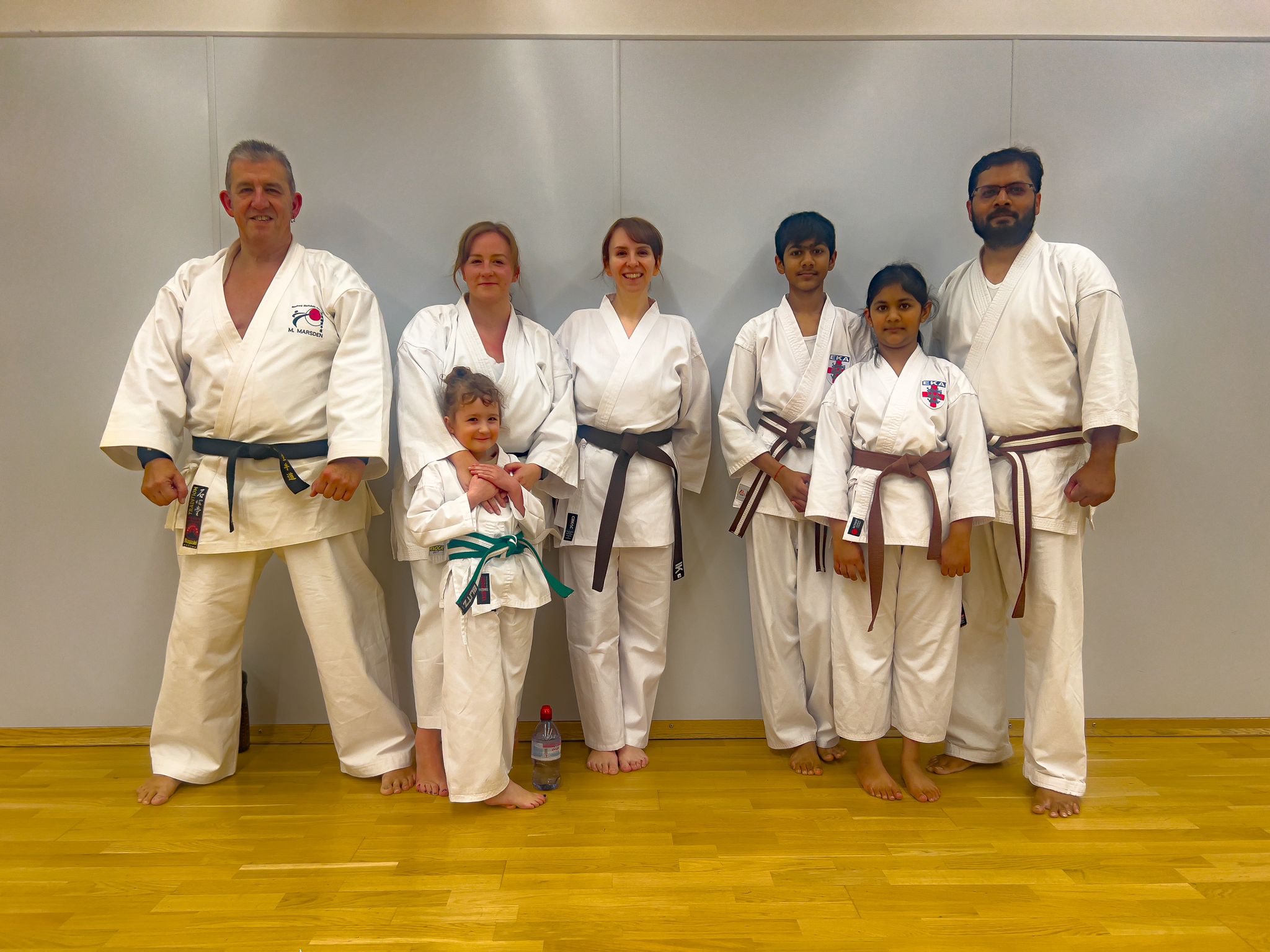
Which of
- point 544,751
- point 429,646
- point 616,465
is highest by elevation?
point 616,465

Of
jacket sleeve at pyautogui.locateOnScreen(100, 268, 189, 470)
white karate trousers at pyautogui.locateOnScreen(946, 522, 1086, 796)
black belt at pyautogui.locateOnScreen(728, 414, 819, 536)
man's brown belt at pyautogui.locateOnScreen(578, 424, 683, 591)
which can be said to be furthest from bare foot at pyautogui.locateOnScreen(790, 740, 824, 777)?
jacket sleeve at pyautogui.locateOnScreen(100, 268, 189, 470)

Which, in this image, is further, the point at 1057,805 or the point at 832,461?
the point at 832,461

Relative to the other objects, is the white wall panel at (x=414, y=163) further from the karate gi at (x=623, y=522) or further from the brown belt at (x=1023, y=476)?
the brown belt at (x=1023, y=476)

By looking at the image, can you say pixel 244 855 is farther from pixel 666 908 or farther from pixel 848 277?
pixel 848 277

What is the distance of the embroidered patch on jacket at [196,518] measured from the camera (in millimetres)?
2320

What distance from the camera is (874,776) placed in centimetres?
234

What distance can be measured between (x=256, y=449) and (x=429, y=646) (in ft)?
2.48

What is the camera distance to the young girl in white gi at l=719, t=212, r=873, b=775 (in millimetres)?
2508

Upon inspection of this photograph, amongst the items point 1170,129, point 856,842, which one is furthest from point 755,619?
point 1170,129

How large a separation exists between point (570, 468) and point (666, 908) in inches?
47.4

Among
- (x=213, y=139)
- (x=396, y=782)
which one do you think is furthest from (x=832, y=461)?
(x=213, y=139)

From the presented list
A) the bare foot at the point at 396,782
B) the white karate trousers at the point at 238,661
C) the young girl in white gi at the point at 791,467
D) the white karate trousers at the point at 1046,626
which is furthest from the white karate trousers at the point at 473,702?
the white karate trousers at the point at 1046,626

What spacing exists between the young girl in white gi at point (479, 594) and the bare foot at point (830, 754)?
36.2 inches

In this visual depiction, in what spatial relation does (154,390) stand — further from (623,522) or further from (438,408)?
(623,522)
